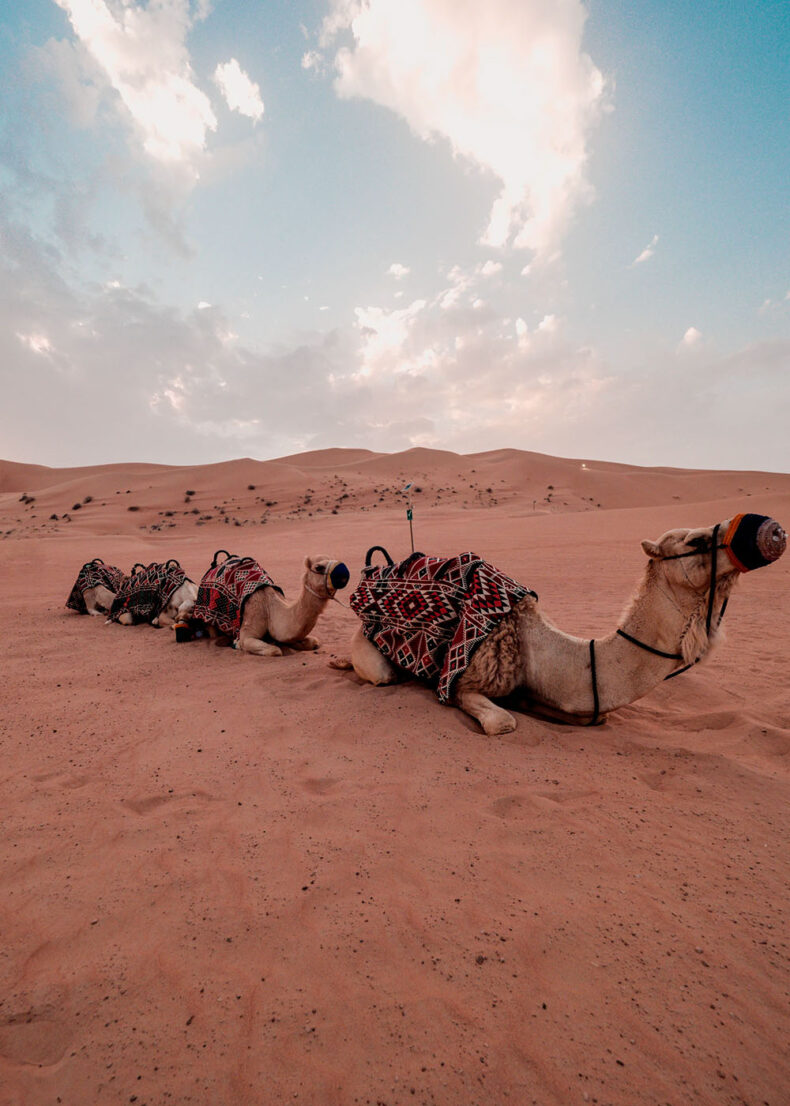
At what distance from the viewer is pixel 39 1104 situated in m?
1.35

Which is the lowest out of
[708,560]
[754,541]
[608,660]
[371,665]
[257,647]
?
[257,647]

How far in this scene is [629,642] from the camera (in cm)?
308

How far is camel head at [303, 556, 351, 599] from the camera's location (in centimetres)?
462

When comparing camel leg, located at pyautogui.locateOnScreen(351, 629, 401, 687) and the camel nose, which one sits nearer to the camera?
the camel nose

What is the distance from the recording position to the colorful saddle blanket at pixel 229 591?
18.5 feet

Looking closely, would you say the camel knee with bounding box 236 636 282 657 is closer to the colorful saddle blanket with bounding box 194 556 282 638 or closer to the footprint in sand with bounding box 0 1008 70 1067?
the colorful saddle blanket with bounding box 194 556 282 638

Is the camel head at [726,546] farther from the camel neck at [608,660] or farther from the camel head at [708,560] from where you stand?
the camel neck at [608,660]

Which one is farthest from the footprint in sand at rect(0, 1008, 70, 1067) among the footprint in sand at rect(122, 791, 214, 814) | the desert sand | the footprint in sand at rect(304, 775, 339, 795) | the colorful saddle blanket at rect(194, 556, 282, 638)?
the colorful saddle blanket at rect(194, 556, 282, 638)

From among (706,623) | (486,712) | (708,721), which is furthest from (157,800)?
(708,721)

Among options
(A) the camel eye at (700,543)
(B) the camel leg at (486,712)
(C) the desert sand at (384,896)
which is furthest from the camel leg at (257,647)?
(A) the camel eye at (700,543)

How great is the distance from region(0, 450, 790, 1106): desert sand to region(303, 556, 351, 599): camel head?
2.58ft

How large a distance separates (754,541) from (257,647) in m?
4.43

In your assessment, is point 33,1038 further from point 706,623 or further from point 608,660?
point 706,623

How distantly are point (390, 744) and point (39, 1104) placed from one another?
7.06 feet
